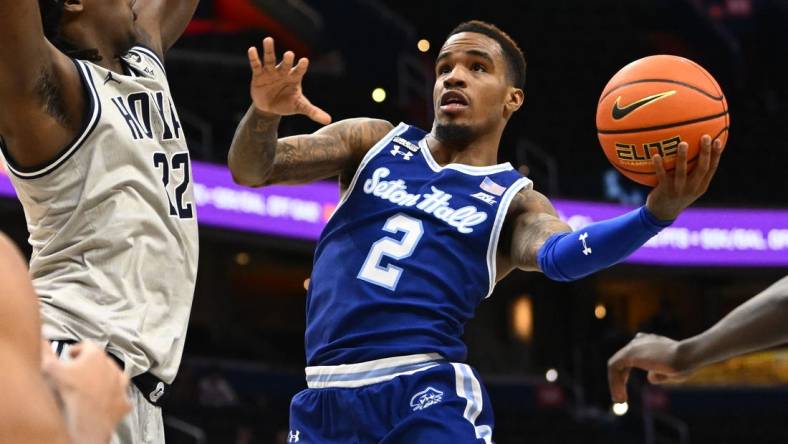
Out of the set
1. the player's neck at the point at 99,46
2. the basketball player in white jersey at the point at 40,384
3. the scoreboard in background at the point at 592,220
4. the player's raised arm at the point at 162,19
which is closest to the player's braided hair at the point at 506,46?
the player's raised arm at the point at 162,19

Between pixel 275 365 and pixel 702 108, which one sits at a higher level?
pixel 702 108

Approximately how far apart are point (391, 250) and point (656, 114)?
1083 mm

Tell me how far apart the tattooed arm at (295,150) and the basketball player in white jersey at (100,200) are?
2.45ft

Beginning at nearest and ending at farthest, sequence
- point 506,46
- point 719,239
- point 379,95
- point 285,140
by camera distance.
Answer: point 285,140 < point 506,46 < point 379,95 < point 719,239

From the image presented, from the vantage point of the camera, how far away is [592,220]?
15.1 metres

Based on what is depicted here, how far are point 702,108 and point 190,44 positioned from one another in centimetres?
1328

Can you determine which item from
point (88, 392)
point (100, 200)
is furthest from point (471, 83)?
point (88, 392)

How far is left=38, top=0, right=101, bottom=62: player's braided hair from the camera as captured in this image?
11.5 ft

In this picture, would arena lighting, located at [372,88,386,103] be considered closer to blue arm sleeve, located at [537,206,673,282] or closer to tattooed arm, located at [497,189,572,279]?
tattooed arm, located at [497,189,572,279]

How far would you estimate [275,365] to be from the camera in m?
15.8

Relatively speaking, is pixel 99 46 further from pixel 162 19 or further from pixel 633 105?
pixel 633 105

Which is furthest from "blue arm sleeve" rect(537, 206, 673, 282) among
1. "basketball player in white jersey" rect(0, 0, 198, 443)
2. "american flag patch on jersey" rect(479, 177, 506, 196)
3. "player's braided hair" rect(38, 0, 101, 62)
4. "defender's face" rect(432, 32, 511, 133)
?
"player's braided hair" rect(38, 0, 101, 62)

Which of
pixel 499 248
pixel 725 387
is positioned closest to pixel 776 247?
pixel 725 387

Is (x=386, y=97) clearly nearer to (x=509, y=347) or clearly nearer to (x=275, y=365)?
(x=275, y=365)
